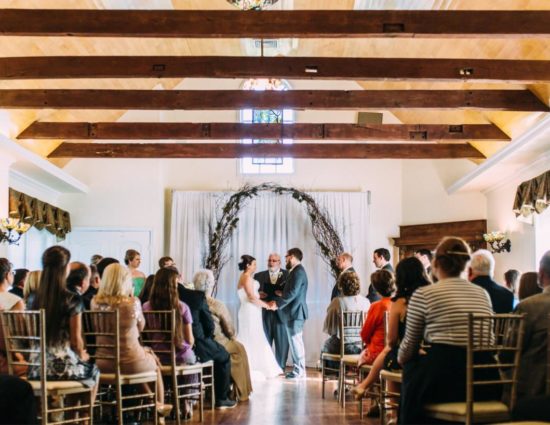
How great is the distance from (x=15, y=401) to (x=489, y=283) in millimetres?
3056

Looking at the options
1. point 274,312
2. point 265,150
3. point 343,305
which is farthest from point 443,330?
point 265,150

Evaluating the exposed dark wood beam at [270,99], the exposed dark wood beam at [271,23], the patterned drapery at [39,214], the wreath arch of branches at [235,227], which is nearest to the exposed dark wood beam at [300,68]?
the exposed dark wood beam at [271,23]

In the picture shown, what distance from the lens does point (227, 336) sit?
24.3 ft

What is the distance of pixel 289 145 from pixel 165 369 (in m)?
5.54

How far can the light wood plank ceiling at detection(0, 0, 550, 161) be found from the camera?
26.7 feet

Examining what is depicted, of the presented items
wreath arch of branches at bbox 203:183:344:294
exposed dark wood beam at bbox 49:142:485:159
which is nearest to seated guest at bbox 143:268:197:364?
exposed dark wood beam at bbox 49:142:485:159

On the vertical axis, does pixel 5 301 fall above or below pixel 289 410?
above

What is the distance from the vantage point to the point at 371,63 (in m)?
7.37

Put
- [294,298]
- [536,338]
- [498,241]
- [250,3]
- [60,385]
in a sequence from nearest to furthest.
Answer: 1. [536,338]
2. [60,385]
3. [250,3]
4. [294,298]
5. [498,241]

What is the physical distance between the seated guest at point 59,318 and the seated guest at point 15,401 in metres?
1.43

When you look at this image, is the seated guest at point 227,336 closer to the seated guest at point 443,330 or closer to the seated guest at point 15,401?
the seated guest at point 443,330

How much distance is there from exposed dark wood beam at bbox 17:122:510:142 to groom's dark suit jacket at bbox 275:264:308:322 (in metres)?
1.83

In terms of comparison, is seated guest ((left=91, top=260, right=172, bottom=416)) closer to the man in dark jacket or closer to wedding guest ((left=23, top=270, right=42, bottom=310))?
wedding guest ((left=23, top=270, right=42, bottom=310))

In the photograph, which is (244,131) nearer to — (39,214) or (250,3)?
(250,3)
